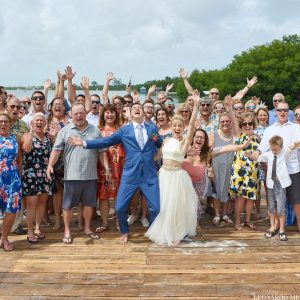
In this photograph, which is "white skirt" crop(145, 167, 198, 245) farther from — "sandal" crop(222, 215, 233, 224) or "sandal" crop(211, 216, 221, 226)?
"sandal" crop(222, 215, 233, 224)

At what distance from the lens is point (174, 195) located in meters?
5.10

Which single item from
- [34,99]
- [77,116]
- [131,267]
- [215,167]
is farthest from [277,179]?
[34,99]

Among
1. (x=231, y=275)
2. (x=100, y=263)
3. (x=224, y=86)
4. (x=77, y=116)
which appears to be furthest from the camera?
(x=224, y=86)

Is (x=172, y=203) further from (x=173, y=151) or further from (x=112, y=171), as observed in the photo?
(x=112, y=171)

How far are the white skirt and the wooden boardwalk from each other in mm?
156

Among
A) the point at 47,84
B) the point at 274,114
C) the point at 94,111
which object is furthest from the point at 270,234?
the point at 47,84

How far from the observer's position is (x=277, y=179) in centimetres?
526

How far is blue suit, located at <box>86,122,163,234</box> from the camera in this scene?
16.8 ft

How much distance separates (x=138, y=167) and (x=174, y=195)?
0.60 meters

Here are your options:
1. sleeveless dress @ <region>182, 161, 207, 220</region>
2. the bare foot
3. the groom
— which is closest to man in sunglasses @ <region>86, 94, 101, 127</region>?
the groom

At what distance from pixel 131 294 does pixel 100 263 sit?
0.83m

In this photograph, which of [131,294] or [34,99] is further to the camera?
[34,99]

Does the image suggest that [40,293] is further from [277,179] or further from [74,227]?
[277,179]

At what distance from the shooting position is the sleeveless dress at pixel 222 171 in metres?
5.78
